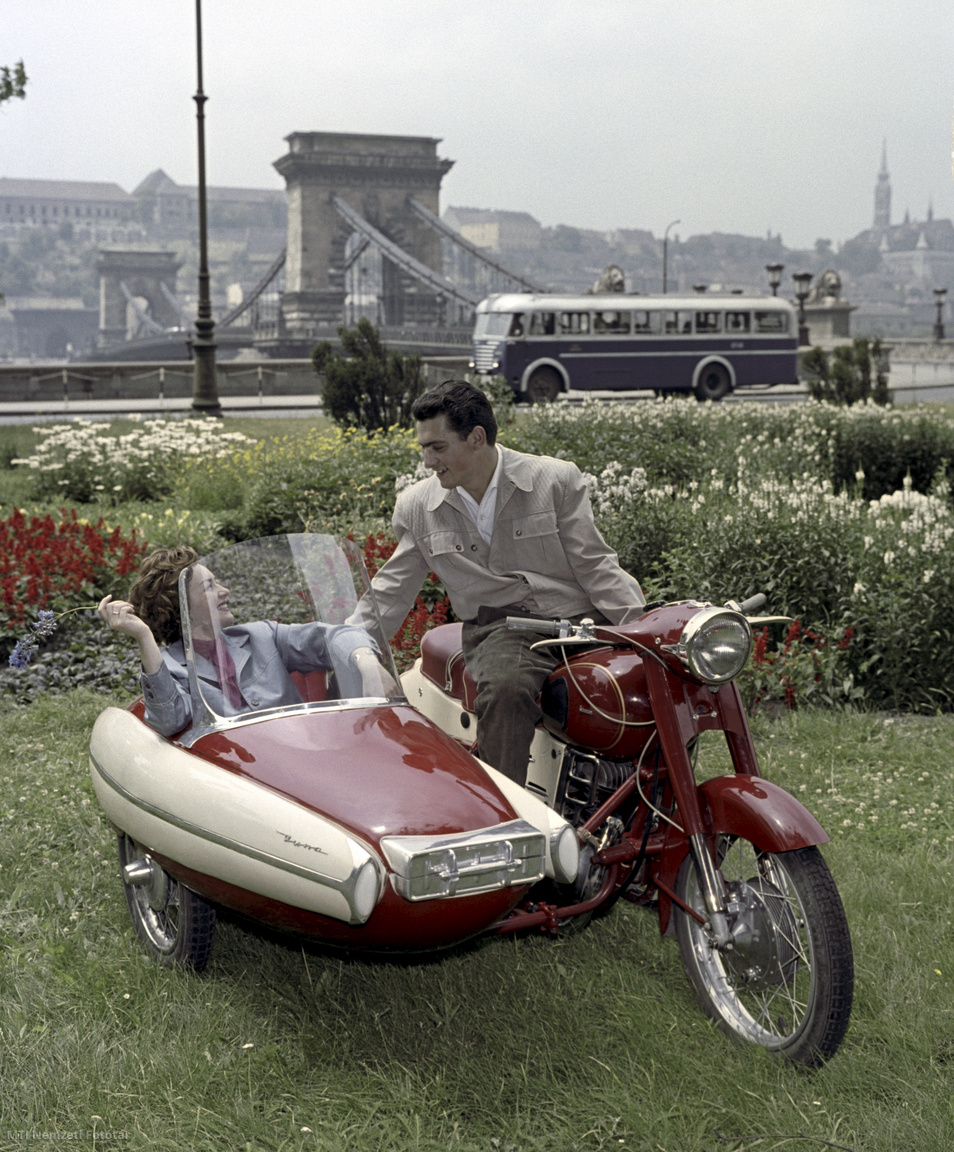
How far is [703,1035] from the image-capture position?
9.88ft

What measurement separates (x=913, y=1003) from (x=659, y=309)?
92.2 ft

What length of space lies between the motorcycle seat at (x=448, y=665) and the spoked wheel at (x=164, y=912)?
97 cm

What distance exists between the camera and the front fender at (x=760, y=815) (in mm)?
2758

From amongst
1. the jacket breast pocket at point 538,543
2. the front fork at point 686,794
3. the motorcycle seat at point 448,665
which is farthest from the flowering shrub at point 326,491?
the front fork at point 686,794

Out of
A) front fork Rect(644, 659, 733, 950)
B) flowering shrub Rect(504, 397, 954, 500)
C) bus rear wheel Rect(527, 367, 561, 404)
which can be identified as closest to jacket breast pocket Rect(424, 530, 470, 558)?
front fork Rect(644, 659, 733, 950)

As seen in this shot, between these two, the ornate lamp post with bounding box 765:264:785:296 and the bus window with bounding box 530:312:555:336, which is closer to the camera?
the bus window with bounding box 530:312:555:336

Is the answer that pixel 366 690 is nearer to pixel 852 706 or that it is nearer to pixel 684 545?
pixel 852 706

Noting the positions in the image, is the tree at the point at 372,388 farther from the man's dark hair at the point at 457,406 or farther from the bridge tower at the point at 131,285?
the bridge tower at the point at 131,285

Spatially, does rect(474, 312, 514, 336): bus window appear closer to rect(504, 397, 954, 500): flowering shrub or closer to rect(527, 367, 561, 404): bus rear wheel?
rect(527, 367, 561, 404): bus rear wheel

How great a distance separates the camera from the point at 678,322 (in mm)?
30281

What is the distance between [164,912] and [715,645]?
5.96ft

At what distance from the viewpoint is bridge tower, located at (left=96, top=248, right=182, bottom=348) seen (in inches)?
5094

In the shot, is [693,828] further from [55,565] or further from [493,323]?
[493,323]

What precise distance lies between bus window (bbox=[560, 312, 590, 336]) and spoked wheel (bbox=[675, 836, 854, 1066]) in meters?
27.0
